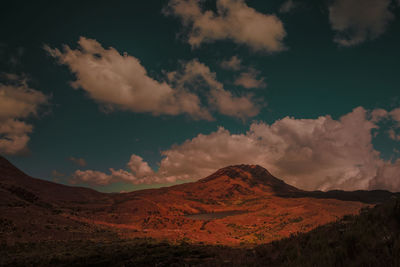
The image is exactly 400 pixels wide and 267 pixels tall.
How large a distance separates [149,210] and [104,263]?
7954cm

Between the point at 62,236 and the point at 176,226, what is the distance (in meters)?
39.8

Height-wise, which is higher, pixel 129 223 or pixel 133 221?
pixel 133 221

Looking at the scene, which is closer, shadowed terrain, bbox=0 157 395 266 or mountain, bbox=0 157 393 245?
shadowed terrain, bbox=0 157 395 266

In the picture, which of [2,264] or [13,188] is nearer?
[2,264]

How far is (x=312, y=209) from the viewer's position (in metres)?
62.9

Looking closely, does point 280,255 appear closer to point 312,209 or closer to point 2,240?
point 2,240

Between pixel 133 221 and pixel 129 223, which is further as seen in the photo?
pixel 133 221

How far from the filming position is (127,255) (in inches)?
723

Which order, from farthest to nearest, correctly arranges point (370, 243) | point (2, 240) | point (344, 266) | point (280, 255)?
point (2, 240) < point (280, 255) < point (370, 243) < point (344, 266)

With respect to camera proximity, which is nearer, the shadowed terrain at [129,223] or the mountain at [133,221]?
the shadowed terrain at [129,223]

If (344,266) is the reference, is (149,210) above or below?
below

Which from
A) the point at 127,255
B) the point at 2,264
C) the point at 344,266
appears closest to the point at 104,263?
the point at 127,255

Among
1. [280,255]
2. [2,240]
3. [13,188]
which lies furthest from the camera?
[13,188]

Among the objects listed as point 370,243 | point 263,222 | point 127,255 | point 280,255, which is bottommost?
point 263,222
